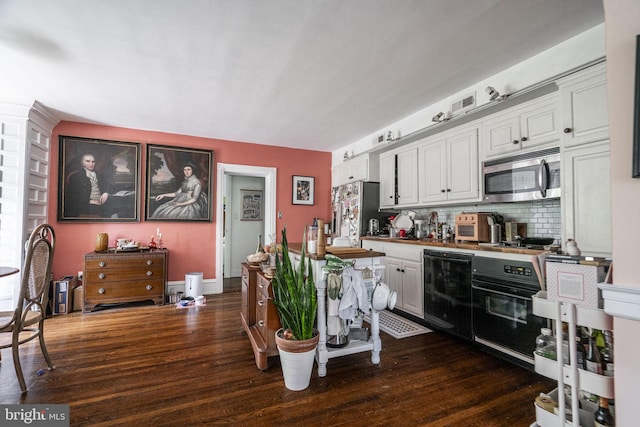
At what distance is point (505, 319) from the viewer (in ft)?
7.50

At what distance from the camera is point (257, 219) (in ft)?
19.7

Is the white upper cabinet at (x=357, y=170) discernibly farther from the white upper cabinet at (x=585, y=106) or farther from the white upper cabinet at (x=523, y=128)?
the white upper cabinet at (x=585, y=106)

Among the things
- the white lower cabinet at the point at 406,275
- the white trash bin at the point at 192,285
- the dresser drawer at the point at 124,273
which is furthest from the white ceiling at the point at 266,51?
the white trash bin at the point at 192,285

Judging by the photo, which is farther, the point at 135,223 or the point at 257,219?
the point at 257,219

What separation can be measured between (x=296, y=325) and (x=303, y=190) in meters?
3.52

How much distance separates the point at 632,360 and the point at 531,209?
1.97 m

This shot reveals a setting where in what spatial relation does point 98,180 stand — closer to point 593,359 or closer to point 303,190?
point 303,190

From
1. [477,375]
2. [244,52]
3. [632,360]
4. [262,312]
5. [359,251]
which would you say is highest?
[244,52]

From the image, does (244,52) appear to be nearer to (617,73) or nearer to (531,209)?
(617,73)

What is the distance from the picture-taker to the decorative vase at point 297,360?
1.84 metres

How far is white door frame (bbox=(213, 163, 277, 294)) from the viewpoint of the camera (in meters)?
4.58

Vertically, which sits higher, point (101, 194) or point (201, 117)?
point (201, 117)

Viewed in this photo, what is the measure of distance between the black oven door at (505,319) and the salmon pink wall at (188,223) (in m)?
3.28

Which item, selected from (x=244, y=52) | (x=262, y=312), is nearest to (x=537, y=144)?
(x=244, y=52)
